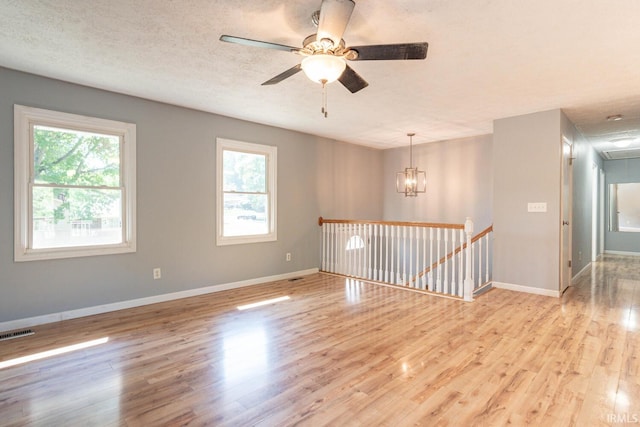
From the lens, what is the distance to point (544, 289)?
4441 mm

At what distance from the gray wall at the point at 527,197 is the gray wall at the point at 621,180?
587 centimetres

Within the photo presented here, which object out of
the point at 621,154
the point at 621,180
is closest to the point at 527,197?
the point at 621,154

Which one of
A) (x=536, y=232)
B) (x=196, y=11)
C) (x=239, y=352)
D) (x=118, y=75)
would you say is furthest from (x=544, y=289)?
(x=118, y=75)

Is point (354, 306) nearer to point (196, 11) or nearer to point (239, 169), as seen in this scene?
point (239, 169)

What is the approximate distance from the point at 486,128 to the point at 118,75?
5354 millimetres

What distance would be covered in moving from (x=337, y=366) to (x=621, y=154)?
9151 mm

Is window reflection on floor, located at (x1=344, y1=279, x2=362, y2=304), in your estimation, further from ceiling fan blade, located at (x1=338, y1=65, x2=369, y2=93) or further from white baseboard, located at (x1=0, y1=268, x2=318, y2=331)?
ceiling fan blade, located at (x1=338, y1=65, x2=369, y2=93)

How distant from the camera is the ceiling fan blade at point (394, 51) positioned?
1.98 meters

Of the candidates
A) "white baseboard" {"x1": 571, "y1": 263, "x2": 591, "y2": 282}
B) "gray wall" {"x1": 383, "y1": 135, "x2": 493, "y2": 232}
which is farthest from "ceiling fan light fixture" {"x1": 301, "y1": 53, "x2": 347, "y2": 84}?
"white baseboard" {"x1": 571, "y1": 263, "x2": 591, "y2": 282}

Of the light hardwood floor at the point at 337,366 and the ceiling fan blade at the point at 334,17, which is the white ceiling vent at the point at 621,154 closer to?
the light hardwood floor at the point at 337,366

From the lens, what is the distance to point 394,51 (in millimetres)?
2053

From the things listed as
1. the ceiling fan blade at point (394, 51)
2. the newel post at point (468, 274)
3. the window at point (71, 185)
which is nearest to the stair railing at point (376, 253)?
the newel post at point (468, 274)

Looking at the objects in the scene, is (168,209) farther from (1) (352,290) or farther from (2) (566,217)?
(2) (566,217)

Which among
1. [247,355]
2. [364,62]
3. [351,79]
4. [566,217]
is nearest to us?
[351,79]
